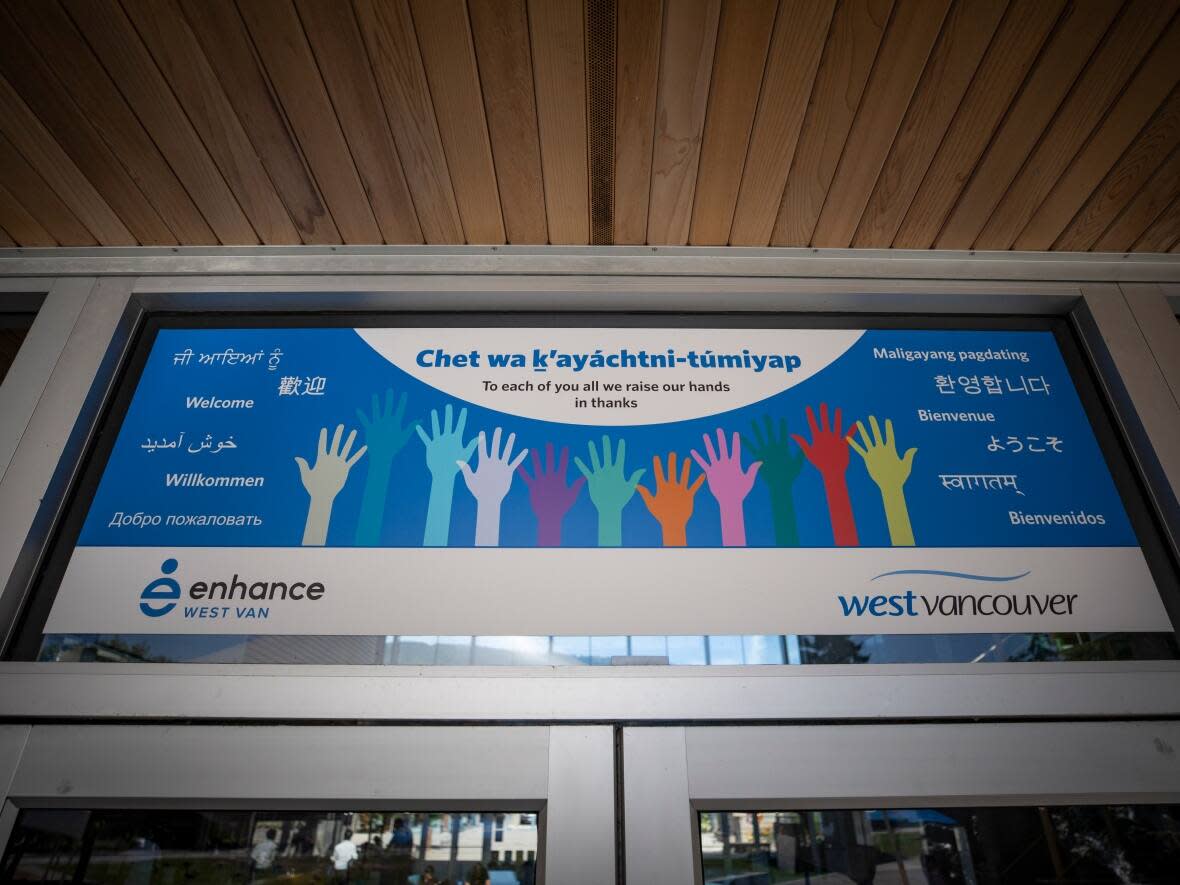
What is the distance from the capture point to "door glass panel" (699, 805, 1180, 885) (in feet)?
3.93

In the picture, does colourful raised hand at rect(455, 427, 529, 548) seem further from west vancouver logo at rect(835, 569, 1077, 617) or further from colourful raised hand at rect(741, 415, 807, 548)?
west vancouver logo at rect(835, 569, 1077, 617)

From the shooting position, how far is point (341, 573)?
1419 mm

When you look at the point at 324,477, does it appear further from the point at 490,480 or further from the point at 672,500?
the point at 672,500

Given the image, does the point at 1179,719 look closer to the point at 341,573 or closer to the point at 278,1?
the point at 341,573

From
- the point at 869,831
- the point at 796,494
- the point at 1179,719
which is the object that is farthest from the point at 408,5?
the point at 1179,719

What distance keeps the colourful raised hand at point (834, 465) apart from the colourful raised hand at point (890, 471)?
44mm

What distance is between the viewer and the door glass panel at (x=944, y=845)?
3.93 ft

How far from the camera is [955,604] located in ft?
4.58

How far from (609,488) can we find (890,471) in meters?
0.68

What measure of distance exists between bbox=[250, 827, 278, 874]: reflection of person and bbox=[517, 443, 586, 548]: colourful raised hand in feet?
2.50

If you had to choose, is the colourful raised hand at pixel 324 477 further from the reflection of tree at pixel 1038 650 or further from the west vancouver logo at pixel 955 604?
the reflection of tree at pixel 1038 650

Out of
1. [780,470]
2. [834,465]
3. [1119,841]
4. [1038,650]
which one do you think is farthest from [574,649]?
[1119,841]

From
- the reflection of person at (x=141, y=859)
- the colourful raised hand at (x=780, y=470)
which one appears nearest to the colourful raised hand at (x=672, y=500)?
the colourful raised hand at (x=780, y=470)

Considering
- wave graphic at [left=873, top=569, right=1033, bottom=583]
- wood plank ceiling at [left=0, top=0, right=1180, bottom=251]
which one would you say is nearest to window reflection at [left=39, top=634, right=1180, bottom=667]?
wave graphic at [left=873, top=569, right=1033, bottom=583]
